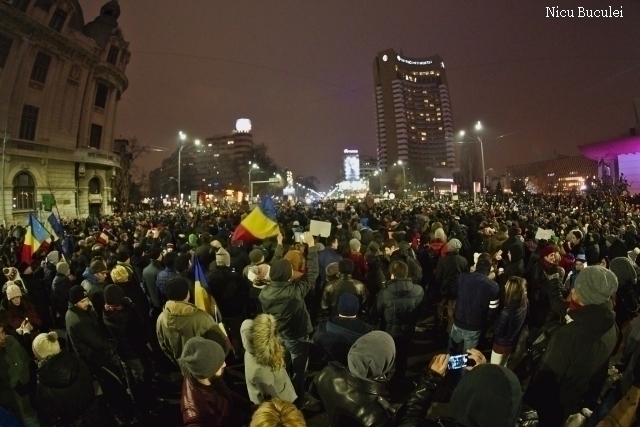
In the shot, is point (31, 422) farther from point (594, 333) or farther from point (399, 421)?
point (594, 333)

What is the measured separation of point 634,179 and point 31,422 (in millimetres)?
55121

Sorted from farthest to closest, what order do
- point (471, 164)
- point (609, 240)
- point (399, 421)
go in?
point (471, 164) < point (609, 240) < point (399, 421)

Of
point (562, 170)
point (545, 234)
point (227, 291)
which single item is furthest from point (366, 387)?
point (562, 170)

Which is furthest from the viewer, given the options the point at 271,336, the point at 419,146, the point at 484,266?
the point at 419,146

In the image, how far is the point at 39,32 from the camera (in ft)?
114

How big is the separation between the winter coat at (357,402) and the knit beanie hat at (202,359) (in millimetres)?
895

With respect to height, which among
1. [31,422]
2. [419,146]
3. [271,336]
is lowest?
[31,422]

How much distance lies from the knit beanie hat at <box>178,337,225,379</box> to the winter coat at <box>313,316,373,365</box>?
1.39 m

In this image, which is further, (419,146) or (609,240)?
(419,146)

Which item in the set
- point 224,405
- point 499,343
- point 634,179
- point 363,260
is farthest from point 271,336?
point 634,179

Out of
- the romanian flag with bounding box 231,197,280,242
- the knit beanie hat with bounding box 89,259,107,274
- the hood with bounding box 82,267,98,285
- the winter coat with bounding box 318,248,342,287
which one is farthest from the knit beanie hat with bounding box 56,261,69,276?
the winter coat with bounding box 318,248,342,287

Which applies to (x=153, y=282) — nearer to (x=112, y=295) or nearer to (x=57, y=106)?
(x=112, y=295)

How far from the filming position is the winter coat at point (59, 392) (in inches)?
147

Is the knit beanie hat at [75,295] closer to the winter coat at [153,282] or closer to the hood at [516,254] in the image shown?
the winter coat at [153,282]
